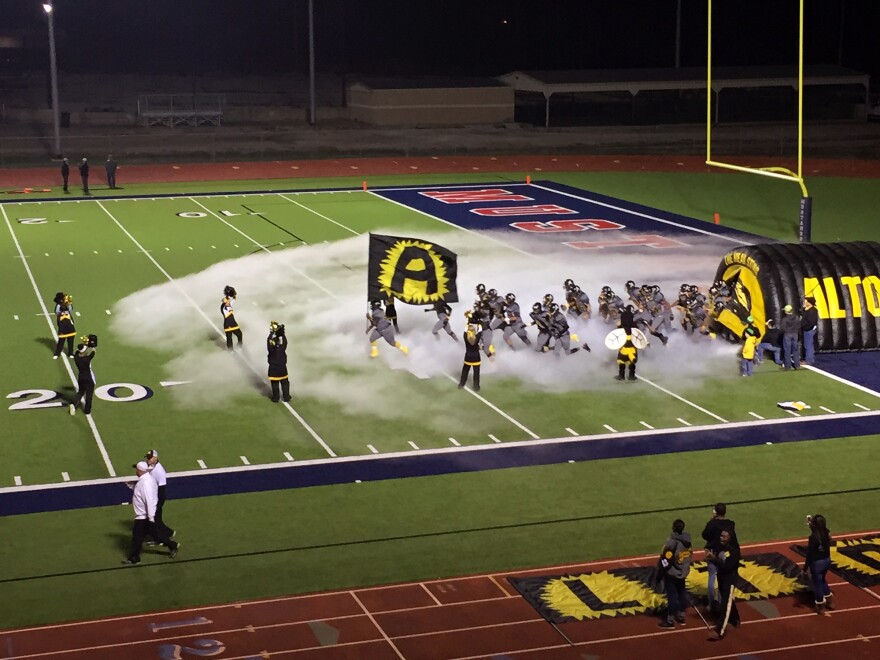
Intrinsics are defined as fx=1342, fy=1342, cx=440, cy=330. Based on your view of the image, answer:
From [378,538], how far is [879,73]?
74943 millimetres

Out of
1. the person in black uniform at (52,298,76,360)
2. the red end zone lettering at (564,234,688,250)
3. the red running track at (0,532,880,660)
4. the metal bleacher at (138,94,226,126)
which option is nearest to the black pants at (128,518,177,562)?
the red running track at (0,532,880,660)

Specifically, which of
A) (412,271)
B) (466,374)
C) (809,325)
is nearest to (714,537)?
(466,374)

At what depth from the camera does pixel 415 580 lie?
1462cm

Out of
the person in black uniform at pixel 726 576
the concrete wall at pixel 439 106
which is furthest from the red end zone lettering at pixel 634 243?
the concrete wall at pixel 439 106

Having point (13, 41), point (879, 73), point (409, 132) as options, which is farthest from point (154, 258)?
point (879, 73)

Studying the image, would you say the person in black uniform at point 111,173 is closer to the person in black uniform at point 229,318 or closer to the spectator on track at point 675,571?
the person in black uniform at point 229,318

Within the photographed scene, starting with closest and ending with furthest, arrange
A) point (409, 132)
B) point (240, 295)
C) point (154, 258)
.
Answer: point (240, 295) → point (154, 258) → point (409, 132)

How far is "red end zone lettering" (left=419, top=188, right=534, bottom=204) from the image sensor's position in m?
45.2

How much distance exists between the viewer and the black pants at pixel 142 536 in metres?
14.9

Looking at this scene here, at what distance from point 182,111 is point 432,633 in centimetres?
5666

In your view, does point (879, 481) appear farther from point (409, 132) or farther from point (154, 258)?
point (409, 132)

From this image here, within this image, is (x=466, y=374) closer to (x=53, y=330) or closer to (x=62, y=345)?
(x=62, y=345)

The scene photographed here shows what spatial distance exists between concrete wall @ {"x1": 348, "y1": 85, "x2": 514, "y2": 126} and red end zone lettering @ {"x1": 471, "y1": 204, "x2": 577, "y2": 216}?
25.1 m

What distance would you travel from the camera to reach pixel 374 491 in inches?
685
